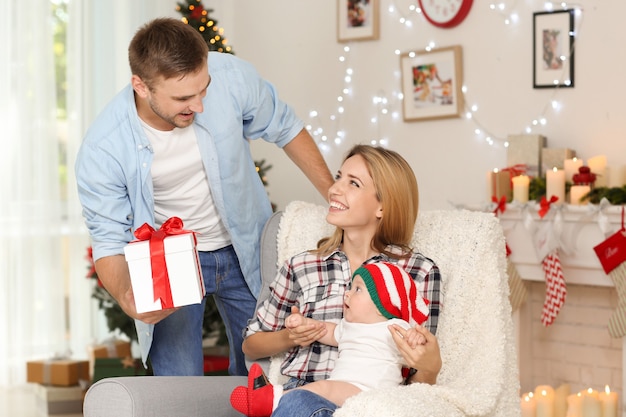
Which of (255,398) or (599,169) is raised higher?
(599,169)

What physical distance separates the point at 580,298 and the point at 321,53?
6.05 feet

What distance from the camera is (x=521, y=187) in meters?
3.52

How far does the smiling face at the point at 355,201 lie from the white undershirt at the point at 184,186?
39cm

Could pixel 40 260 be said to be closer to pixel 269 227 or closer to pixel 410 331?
pixel 269 227

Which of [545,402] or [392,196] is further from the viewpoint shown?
[545,402]

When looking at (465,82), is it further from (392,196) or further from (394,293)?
(394,293)

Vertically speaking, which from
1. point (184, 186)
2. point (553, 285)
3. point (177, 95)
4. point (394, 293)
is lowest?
point (553, 285)

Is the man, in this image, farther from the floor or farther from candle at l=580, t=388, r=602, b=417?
the floor

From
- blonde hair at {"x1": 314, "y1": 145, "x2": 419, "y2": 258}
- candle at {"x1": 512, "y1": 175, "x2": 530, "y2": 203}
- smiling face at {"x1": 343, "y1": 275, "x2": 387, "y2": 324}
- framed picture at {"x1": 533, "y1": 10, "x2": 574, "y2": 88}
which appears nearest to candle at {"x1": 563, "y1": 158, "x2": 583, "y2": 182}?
candle at {"x1": 512, "y1": 175, "x2": 530, "y2": 203}

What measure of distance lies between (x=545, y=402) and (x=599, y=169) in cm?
93

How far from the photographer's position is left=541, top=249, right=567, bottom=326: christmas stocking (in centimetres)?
345

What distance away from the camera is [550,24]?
12.1 feet

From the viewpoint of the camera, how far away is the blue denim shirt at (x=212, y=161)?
2.30 m

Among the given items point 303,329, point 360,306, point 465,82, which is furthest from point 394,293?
point 465,82
